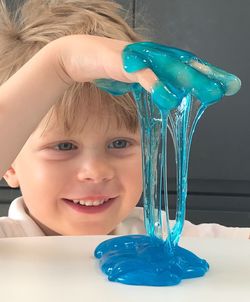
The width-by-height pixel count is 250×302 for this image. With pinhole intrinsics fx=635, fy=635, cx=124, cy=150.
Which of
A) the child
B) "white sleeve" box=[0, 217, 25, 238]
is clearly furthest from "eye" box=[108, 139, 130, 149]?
"white sleeve" box=[0, 217, 25, 238]

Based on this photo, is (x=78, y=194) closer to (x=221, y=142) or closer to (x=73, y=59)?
(x=73, y=59)

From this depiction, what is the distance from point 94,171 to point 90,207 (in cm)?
6

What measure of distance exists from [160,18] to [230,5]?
0.14 m

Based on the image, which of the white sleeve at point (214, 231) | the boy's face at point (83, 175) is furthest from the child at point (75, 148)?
the white sleeve at point (214, 231)

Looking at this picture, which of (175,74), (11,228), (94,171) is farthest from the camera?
(11,228)

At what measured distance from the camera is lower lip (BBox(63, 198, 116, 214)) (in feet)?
2.16

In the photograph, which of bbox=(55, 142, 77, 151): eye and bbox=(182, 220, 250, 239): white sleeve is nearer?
bbox=(55, 142, 77, 151): eye

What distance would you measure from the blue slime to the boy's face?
197 millimetres

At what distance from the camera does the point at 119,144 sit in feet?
2.19

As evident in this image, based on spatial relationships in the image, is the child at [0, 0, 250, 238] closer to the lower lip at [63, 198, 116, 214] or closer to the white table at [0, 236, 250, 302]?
the lower lip at [63, 198, 116, 214]

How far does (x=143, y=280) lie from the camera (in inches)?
14.5

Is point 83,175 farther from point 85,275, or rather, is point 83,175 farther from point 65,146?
point 85,275

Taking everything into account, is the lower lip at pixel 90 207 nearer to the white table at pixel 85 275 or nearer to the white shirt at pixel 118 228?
the white shirt at pixel 118 228

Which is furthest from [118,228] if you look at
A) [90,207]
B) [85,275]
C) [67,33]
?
[85,275]
